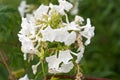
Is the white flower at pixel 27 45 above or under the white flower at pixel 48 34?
under

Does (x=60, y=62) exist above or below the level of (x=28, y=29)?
below

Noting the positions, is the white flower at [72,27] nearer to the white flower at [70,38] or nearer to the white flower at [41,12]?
the white flower at [70,38]

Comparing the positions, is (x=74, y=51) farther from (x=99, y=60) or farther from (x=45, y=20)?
(x=99, y=60)

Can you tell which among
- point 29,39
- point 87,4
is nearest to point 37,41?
point 29,39

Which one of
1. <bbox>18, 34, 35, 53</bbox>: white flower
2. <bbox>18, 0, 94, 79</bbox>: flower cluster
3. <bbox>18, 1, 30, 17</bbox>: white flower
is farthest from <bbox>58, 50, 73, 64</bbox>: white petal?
<bbox>18, 1, 30, 17</bbox>: white flower

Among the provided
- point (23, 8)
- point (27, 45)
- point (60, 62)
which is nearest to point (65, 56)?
point (60, 62)

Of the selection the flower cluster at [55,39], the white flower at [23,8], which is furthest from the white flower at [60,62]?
the white flower at [23,8]

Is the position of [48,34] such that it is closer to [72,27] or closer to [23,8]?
[72,27]

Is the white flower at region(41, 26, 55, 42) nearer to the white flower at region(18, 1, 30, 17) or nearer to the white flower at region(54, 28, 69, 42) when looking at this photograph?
the white flower at region(54, 28, 69, 42)

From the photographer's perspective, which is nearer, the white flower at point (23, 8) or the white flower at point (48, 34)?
the white flower at point (48, 34)
